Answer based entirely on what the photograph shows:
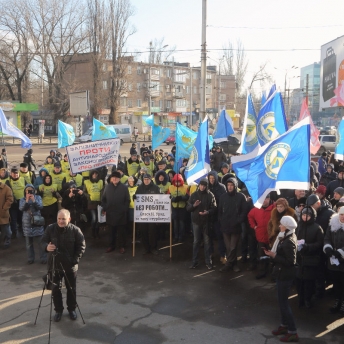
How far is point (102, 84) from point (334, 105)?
3442 cm

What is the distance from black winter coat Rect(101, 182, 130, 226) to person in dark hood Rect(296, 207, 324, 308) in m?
4.12

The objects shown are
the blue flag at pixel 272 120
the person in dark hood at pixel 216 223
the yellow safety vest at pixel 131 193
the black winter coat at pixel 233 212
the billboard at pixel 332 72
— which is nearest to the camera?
the black winter coat at pixel 233 212

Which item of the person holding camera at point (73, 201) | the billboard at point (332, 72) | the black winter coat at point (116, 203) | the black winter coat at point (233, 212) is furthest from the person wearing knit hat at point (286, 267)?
the billboard at point (332, 72)

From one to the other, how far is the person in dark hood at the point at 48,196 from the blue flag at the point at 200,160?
3.30 metres

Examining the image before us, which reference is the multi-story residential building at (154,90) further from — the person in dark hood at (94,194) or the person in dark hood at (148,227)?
the person in dark hood at (148,227)

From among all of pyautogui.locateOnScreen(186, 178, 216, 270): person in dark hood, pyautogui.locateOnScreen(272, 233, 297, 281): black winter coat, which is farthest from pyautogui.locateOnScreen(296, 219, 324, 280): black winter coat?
pyautogui.locateOnScreen(186, 178, 216, 270): person in dark hood

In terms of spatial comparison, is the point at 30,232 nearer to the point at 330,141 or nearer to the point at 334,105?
the point at 334,105

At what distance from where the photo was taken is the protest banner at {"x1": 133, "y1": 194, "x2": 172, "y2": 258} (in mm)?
9148

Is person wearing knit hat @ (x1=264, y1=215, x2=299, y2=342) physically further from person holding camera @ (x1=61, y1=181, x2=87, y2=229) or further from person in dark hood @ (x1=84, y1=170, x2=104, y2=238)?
person in dark hood @ (x1=84, y1=170, x2=104, y2=238)

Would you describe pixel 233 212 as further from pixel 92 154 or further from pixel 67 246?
pixel 92 154

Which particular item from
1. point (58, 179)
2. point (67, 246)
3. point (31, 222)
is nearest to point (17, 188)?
point (58, 179)

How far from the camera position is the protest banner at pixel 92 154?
10.1m

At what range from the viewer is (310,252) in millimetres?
6457

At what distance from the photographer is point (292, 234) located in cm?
566
